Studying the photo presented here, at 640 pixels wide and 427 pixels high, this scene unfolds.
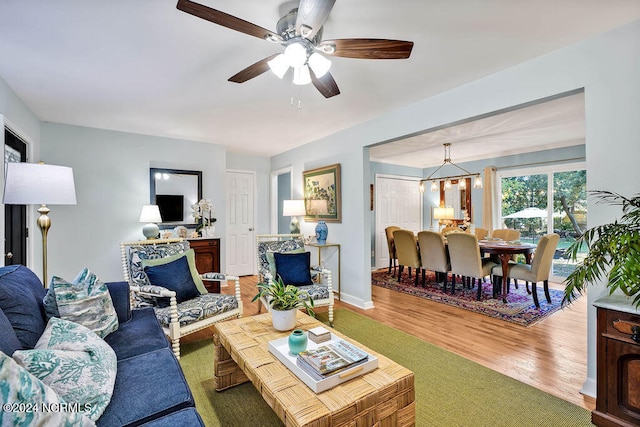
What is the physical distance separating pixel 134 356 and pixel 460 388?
6.90ft

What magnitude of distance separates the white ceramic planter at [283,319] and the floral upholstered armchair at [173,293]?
34.8 inches

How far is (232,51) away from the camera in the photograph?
212 cm

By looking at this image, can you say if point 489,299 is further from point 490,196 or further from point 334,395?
point 334,395

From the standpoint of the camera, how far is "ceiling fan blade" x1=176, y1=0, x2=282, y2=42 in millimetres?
1274

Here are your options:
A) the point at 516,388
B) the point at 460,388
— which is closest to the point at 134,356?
the point at 460,388

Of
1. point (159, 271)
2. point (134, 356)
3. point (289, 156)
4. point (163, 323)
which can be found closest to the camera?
point (134, 356)

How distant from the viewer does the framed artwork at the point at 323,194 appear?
4.24m

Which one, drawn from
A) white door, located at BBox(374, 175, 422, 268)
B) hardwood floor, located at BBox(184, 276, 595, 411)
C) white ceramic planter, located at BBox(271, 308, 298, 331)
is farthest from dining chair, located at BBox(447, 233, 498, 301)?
white ceramic planter, located at BBox(271, 308, 298, 331)

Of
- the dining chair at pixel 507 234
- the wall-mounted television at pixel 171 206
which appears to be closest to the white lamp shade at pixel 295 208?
the wall-mounted television at pixel 171 206

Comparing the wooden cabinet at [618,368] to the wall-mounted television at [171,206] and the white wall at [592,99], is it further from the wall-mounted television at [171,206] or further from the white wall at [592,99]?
the wall-mounted television at [171,206]

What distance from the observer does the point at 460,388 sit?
6.76 feet

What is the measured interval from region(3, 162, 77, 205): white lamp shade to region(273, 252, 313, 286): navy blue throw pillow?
194cm

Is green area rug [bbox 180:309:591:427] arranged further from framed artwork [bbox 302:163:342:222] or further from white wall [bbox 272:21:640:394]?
framed artwork [bbox 302:163:342:222]

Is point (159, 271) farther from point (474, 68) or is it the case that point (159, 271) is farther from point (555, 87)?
point (555, 87)
